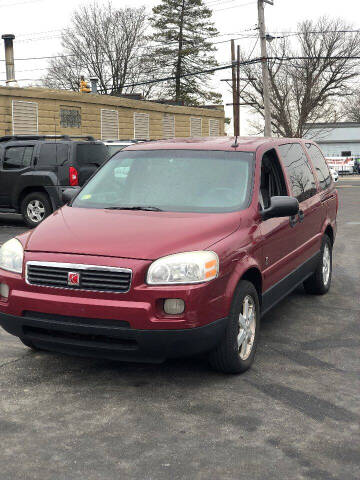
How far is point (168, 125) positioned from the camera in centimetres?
3981

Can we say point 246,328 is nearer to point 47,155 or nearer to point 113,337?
point 113,337

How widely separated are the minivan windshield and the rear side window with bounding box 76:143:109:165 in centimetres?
828

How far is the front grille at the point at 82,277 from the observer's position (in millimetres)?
4242

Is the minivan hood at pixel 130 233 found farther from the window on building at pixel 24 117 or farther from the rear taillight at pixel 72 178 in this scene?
the window on building at pixel 24 117

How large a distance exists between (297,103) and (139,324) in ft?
156

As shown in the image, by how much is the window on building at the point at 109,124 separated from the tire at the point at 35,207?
66.6 ft

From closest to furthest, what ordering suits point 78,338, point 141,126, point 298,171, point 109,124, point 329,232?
point 78,338, point 298,171, point 329,232, point 109,124, point 141,126

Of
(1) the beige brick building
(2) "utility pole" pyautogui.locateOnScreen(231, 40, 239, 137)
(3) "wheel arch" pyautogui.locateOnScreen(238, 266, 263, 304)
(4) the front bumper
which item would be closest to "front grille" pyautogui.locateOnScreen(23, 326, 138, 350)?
(4) the front bumper

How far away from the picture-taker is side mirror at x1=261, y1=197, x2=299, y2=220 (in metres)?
5.23

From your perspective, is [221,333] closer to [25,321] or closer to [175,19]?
[25,321]

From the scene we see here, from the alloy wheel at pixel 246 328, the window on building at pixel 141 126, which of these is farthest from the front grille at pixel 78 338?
the window on building at pixel 141 126

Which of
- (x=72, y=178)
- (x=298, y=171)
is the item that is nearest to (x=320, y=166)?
(x=298, y=171)

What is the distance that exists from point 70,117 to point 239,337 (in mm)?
28395

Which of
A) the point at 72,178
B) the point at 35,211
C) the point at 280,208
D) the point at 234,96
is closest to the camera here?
the point at 280,208
